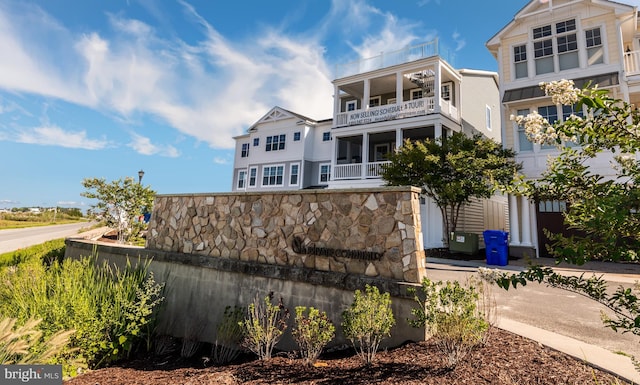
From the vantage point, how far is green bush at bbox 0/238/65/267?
1065 cm

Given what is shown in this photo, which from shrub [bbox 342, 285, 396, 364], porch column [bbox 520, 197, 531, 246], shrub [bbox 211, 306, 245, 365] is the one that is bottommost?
shrub [bbox 211, 306, 245, 365]

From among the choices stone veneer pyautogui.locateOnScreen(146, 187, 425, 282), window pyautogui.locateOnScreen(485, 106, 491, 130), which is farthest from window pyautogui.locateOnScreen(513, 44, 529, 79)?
stone veneer pyautogui.locateOnScreen(146, 187, 425, 282)

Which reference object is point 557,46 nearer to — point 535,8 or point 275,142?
point 535,8

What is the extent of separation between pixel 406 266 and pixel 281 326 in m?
2.16

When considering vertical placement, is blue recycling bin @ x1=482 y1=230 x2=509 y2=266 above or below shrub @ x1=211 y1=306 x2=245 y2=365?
above

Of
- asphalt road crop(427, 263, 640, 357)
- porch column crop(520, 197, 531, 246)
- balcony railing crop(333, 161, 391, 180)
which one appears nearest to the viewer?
asphalt road crop(427, 263, 640, 357)

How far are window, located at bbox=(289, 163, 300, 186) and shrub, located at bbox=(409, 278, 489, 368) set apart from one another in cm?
2131

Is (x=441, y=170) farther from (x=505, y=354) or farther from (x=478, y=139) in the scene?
(x=505, y=354)

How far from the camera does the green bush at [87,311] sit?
15.2 ft

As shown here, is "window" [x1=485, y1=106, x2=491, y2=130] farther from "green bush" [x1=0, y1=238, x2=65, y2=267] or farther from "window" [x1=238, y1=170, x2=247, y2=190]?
"green bush" [x1=0, y1=238, x2=65, y2=267]

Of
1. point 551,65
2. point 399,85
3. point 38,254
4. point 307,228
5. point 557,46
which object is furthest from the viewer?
point 399,85

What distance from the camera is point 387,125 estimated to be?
18438 mm

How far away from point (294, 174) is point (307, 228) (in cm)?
2010

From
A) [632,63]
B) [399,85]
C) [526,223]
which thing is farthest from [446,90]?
[526,223]
